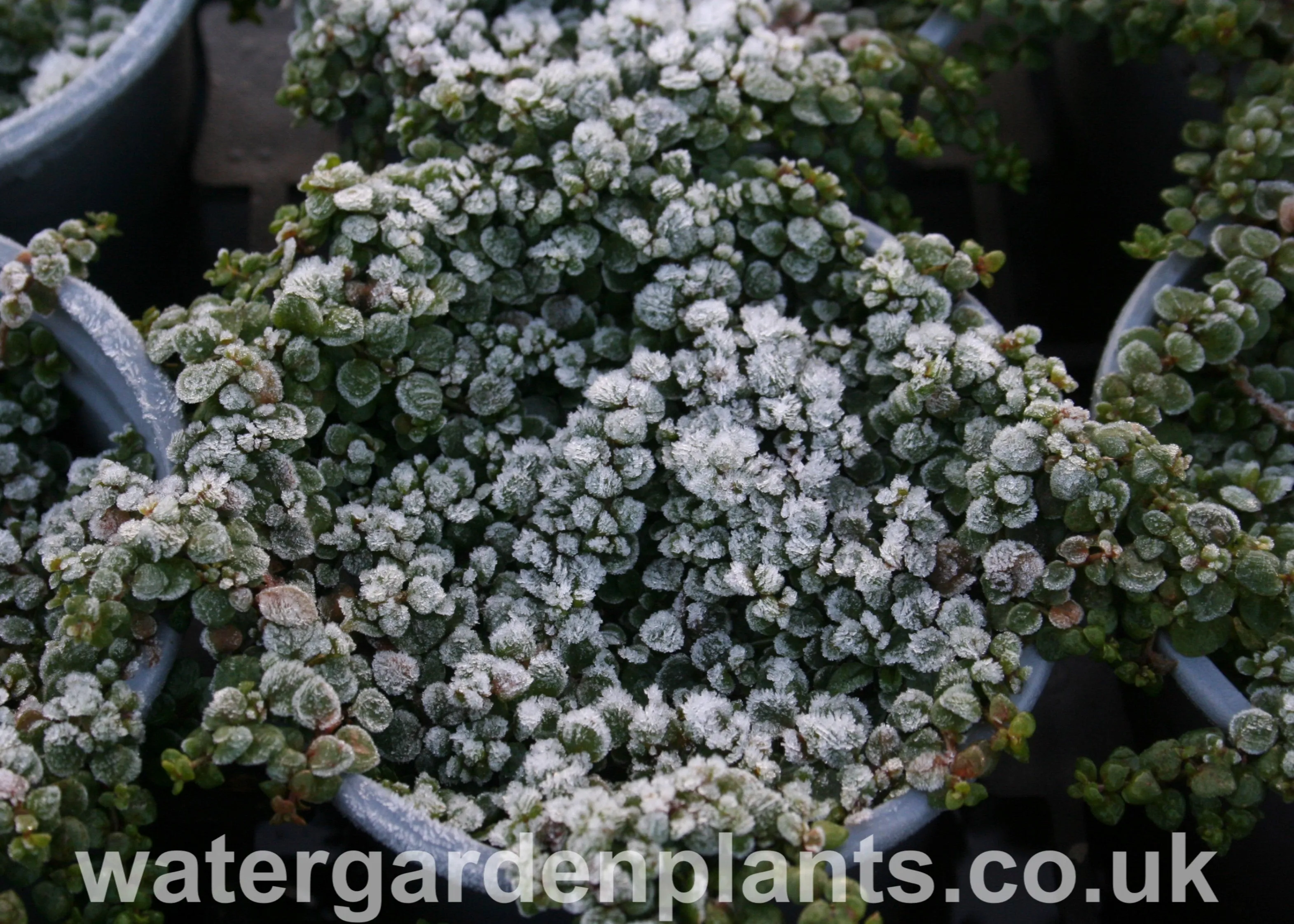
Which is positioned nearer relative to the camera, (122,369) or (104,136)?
(122,369)

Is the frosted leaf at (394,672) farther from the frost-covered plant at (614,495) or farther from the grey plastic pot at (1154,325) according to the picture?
the grey plastic pot at (1154,325)

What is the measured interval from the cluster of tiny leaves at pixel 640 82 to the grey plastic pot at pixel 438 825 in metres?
0.90

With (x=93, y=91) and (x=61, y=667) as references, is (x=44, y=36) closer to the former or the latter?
(x=93, y=91)

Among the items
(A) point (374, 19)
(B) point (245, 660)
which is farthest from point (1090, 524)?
(A) point (374, 19)

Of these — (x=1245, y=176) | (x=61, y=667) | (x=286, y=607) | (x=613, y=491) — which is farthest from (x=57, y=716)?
(x=1245, y=176)

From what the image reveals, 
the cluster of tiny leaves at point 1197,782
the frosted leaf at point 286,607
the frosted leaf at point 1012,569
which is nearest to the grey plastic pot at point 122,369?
the frosted leaf at point 286,607

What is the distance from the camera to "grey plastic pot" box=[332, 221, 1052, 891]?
1282 millimetres

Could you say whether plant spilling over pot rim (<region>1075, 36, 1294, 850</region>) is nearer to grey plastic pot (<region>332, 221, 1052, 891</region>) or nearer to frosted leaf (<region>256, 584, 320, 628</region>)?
grey plastic pot (<region>332, 221, 1052, 891</region>)

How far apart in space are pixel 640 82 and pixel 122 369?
2.86ft

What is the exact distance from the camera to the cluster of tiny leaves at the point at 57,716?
1.28 m

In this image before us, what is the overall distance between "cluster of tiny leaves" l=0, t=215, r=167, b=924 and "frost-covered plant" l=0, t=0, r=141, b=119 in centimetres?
60

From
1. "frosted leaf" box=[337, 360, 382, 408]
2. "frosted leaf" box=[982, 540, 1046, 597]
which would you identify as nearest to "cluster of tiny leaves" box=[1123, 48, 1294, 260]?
"frosted leaf" box=[982, 540, 1046, 597]

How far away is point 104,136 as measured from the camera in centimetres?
186

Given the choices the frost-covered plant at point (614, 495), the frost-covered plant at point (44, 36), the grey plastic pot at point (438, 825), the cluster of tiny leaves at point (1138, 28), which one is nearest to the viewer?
the grey plastic pot at point (438, 825)
